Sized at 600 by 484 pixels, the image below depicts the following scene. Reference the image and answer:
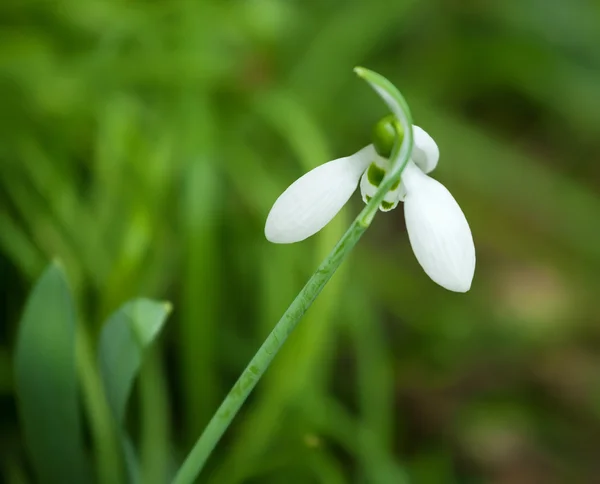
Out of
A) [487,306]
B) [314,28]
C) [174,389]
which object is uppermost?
[314,28]

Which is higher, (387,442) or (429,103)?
(429,103)

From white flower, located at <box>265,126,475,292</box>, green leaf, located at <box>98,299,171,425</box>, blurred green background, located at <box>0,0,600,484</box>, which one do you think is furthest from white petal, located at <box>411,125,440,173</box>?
blurred green background, located at <box>0,0,600,484</box>

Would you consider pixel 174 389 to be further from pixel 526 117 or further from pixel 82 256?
pixel 526 117

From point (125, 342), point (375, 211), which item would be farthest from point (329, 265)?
point (125, 342)

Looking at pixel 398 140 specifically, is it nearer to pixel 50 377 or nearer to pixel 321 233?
pixel 50 377

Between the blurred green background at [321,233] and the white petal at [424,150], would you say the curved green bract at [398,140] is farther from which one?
the blurred green background at [321,233]

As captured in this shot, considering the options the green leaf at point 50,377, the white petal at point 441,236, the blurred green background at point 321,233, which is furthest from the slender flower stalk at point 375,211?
the blurred green background at point 321,233

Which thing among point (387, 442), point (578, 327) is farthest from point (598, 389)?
point (387, 442)
